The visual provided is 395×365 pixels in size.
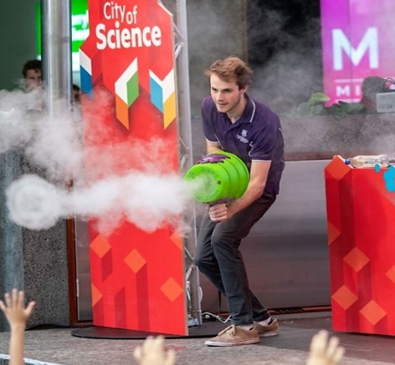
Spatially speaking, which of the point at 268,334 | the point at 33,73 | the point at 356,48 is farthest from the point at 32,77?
the point at 356,48

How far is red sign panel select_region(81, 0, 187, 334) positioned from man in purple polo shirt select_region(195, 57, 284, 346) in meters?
0.33

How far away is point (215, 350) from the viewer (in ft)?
21.5

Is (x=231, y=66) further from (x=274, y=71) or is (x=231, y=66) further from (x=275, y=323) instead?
(x=274, y=71)

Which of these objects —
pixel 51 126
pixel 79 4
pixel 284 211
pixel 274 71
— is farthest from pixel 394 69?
pixel 51 126

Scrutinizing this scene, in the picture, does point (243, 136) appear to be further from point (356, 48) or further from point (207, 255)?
point (356, 48)

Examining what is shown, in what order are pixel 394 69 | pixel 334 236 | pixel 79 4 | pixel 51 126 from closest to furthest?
pixel 334 236 < pixel 51 126 < pixel 79 4 < pixel 394 69

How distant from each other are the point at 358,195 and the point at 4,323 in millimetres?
2458

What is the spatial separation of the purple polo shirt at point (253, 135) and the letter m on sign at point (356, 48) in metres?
7.02

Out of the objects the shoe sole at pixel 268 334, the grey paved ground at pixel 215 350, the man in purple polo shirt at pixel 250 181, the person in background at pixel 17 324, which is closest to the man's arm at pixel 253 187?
the man in purple polo shirt at pixel 250 181

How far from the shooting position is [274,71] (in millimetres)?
12203

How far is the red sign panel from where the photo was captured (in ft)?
23.1

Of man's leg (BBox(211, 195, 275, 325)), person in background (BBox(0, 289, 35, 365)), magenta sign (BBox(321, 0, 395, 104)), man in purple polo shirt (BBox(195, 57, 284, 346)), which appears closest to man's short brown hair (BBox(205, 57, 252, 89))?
man in purple polo shirt (BBox(195, 57, 284, 346))

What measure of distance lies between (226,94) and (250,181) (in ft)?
1.60

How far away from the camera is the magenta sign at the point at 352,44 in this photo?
530 inches
